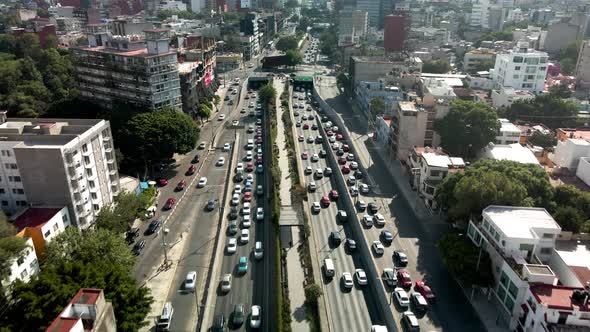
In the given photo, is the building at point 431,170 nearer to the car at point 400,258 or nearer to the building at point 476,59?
the car at point 400,258

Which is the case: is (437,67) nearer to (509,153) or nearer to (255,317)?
(509,153)

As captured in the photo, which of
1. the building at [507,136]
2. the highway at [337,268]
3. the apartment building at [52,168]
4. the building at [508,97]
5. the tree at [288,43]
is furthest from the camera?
the tree at [288,43]

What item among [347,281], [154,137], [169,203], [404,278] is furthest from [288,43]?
[404,278]

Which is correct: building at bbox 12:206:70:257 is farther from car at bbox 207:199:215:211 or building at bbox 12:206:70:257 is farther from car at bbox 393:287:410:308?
car at bbox 393:287:410:308

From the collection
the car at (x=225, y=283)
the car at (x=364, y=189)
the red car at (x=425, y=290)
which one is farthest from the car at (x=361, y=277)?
the car at (x=364, y=189)

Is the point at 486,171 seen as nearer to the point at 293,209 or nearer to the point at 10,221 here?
the point at 293,209

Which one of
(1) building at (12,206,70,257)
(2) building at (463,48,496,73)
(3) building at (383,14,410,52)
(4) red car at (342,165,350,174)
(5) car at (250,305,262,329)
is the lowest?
(5) car at (250,305,262,329)

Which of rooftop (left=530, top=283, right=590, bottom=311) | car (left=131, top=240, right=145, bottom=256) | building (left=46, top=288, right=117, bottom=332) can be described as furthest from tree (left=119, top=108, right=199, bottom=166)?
rooftop (left=530, top=283, right=590, bottom=311)
